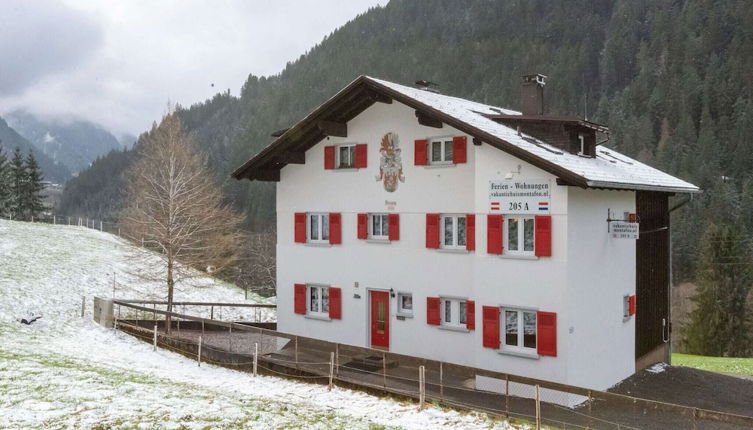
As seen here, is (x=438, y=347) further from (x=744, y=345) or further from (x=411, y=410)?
(x=744, y=345)

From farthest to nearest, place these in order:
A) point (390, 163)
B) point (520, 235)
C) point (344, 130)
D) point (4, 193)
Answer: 1. point (4, 193)
2. point (344, 130)
3. point (390, 163)
4. point (520, 235)

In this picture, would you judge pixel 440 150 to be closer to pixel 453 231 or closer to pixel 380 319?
pixel 453 231

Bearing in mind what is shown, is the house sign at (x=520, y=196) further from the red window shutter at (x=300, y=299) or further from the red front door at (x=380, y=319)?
the red window shutter at (x=300, y=299)

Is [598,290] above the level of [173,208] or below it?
below

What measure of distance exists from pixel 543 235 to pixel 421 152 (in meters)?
4.58

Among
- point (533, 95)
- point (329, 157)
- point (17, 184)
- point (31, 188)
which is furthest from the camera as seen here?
point (31, 188)

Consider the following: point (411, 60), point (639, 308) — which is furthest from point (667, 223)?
point (411, 60)

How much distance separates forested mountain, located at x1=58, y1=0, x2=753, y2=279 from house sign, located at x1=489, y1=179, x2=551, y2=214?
71086 millimetres

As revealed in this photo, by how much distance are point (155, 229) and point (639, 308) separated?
17444 millimetres

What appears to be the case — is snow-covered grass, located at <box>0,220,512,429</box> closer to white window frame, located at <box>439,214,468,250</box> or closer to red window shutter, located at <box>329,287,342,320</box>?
red window shutter, located at <box>329,287,342,320</box>

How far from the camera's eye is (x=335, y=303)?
20.0m

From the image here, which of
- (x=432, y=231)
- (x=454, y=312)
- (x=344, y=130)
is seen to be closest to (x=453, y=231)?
(x=432, y=231)

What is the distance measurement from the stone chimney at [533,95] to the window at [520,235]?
16.9ft

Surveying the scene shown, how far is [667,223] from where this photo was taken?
69.8ft
